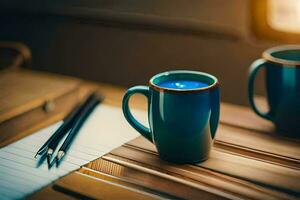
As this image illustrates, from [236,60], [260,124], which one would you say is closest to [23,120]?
[260,124]

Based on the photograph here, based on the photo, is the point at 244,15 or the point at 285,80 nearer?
the point at 285,80

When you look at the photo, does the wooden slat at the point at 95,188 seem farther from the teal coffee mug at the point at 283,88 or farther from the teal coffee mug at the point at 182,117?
the teal coffee mug at the point at 283,88

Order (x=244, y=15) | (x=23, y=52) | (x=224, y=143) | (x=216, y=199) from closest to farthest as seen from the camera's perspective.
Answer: (x=216, y=199), (x=224, y=143), (x=244, y=15), (x=23, y=52)

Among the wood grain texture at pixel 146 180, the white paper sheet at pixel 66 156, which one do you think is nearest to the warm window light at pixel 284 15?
the white paper sheet at pixel 66 156

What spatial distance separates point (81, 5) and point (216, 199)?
2.15ft

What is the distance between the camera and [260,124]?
0.73 meters

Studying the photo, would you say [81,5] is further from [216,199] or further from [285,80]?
[216,199]

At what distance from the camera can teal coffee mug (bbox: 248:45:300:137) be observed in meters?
0.65

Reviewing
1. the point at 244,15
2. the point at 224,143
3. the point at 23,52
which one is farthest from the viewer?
the point at 23,52

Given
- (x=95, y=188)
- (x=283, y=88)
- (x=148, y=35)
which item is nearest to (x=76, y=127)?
(x=95, y=188)

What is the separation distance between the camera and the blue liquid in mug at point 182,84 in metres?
0.61

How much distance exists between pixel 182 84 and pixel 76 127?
0.17 meters

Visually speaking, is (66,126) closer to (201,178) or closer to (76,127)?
(76,127)

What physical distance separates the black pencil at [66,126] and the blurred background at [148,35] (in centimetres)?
27
